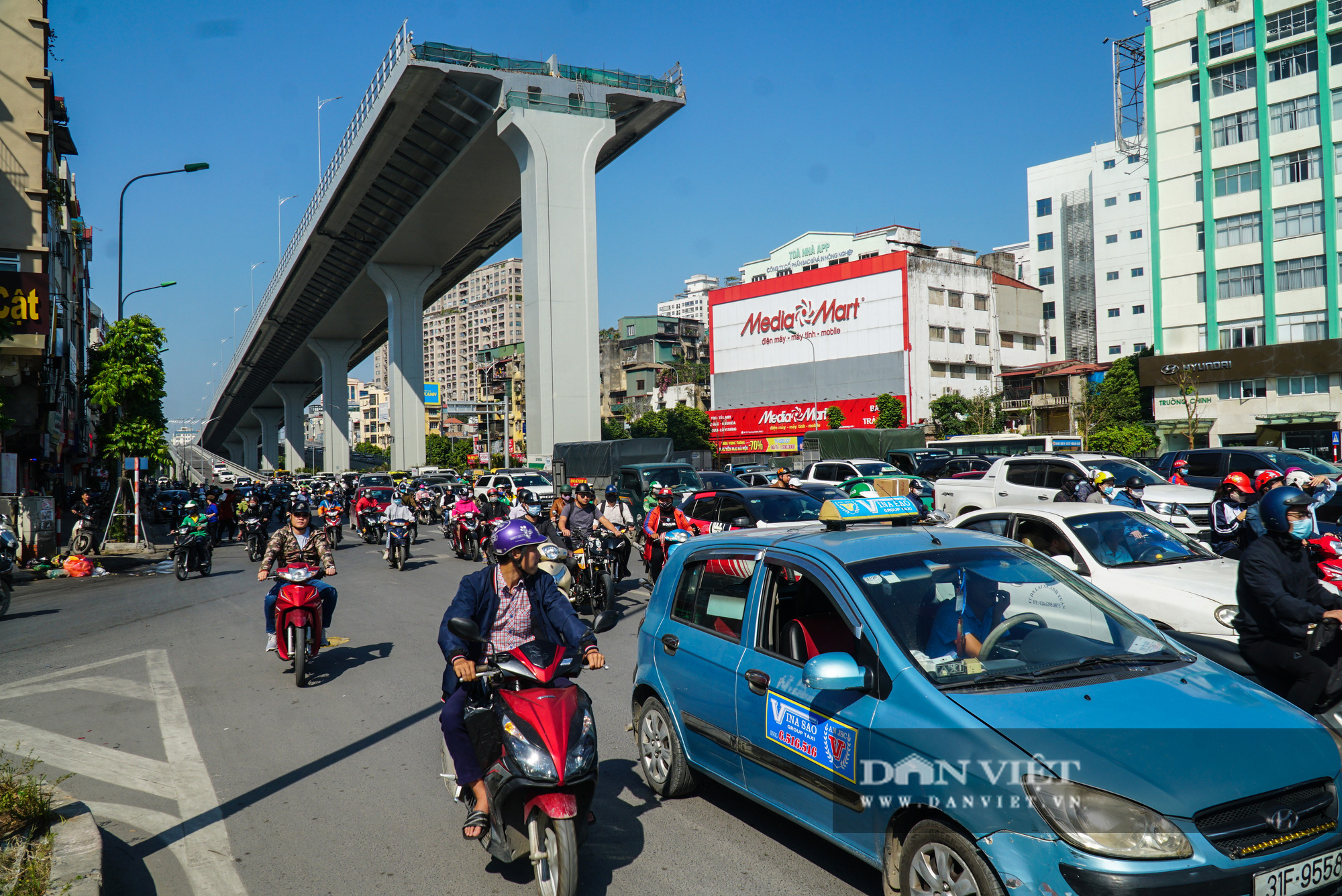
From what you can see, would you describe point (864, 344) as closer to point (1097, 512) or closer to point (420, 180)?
point (420, 180)

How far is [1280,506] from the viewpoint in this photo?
16.0 ft

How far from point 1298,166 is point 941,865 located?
50225 mm

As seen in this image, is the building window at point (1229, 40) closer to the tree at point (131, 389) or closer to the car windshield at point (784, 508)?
the car windshield at point (784, 508)

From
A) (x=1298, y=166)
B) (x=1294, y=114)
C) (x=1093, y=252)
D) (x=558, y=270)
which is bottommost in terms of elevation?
(x=558, y=270)

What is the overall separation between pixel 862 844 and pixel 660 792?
5.60 ft

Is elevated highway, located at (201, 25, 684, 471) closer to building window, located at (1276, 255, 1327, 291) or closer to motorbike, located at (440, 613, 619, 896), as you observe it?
building window, located at (1276, 255, 1327, 291)

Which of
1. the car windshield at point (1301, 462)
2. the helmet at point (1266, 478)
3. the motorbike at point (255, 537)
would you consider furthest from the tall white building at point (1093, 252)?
the motorbike at point (255, 537)

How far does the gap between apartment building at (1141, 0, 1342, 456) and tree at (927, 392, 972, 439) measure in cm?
1561

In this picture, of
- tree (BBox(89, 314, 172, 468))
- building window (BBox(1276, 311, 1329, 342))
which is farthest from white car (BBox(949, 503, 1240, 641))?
building window (BBox(1276, 311, 1329, 342))

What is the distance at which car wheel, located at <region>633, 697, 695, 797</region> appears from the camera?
4.93m

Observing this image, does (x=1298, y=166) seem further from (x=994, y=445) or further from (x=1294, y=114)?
(x=994, y=445)

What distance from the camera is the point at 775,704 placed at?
4102mm

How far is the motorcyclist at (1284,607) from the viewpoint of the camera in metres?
4.64

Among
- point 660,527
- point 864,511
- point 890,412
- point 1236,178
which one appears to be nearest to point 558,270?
point 660,527
